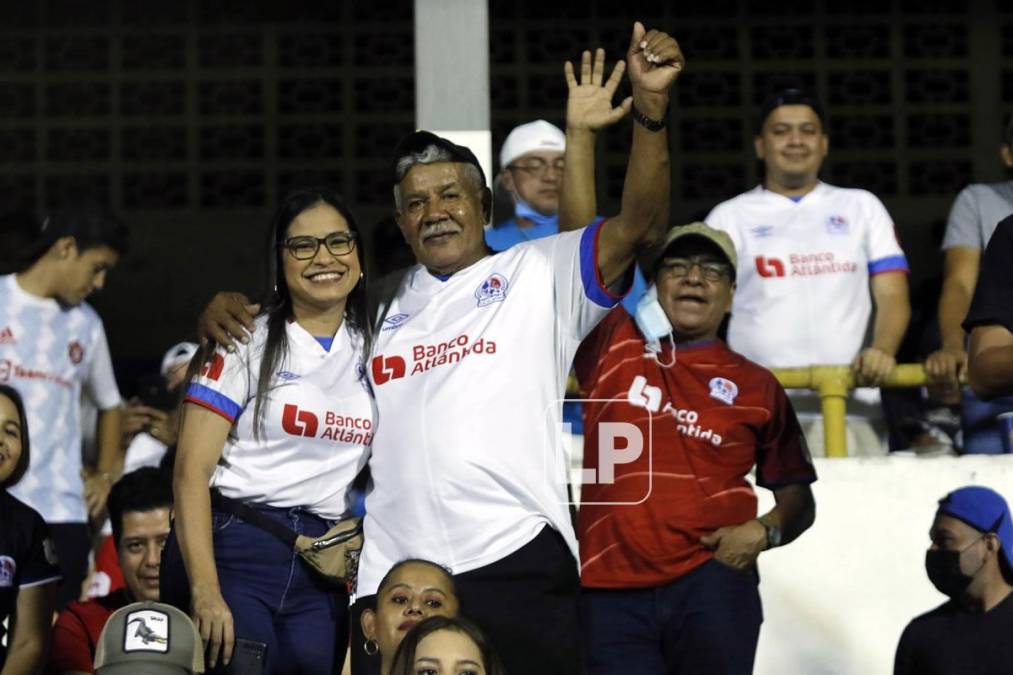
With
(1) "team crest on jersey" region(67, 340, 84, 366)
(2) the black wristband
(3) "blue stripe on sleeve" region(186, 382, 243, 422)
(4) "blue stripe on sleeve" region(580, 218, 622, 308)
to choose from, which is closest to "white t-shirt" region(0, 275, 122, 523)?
(1) "team crest on jersey" region(67, 340, 84, 366)

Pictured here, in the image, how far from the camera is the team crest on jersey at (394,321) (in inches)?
208

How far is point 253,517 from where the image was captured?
16.9 ft

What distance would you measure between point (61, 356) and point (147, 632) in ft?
9.56

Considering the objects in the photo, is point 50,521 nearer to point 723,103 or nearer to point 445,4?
point 445,4

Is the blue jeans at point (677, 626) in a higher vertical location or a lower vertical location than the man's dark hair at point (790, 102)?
lower

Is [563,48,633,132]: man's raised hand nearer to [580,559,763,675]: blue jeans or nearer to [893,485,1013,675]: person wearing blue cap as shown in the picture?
[580,559,763,675]: blue jeans

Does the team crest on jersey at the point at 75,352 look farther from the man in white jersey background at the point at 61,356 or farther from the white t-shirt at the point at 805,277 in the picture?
the white t-shirt at the point at 805,277

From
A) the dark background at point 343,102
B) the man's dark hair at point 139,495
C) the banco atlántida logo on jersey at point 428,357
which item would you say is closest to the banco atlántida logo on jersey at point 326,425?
the banco atlántida logo on jersey at point 428,357

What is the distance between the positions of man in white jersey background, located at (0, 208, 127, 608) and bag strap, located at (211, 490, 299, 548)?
2.33 metres

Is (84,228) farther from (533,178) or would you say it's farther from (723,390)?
(723,390)

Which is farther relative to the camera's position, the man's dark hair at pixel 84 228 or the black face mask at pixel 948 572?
the man's dark hair at pixel 84 228

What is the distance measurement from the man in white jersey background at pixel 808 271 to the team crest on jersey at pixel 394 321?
228 cm

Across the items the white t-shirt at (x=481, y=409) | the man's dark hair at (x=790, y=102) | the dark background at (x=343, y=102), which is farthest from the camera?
the dark background at (x=343, y=102)

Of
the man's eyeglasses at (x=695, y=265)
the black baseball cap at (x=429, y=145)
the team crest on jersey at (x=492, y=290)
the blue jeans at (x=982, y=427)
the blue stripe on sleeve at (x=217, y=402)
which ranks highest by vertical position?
the black baseball cap at (x=429, y=145)
